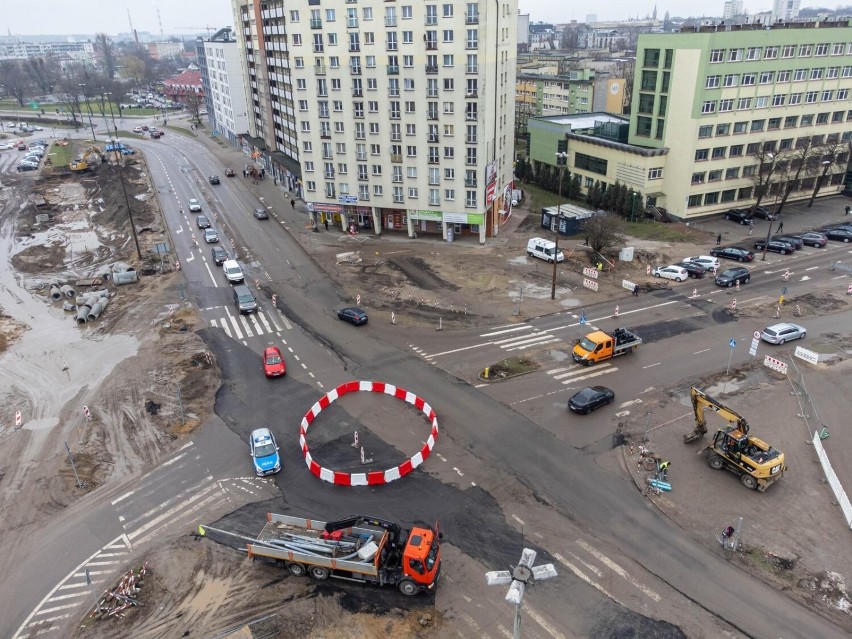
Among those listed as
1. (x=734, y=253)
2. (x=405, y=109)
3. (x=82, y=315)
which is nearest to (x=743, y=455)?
(x=734, y=253)

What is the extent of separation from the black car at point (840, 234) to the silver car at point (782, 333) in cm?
2914

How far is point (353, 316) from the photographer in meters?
46.7

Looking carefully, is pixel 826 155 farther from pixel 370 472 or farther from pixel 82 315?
pixel 82 315

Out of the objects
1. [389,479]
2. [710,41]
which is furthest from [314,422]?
[710,41]

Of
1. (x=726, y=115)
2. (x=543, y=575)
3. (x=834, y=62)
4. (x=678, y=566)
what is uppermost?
(x=834, y=62)

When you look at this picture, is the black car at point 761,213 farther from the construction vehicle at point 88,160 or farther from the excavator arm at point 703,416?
the construction vehicle at point 88,160

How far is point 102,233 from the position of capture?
73.9 m

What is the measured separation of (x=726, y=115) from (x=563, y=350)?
45.7 metres

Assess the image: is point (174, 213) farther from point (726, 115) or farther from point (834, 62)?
point (834, 62)

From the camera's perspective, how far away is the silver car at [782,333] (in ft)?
138

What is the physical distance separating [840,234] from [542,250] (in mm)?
34645

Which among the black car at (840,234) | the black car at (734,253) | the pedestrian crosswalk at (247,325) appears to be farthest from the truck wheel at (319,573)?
the black car at (840,234)

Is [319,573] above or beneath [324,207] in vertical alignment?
beneath

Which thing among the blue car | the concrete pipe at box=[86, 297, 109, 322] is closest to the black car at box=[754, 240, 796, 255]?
the blue car
